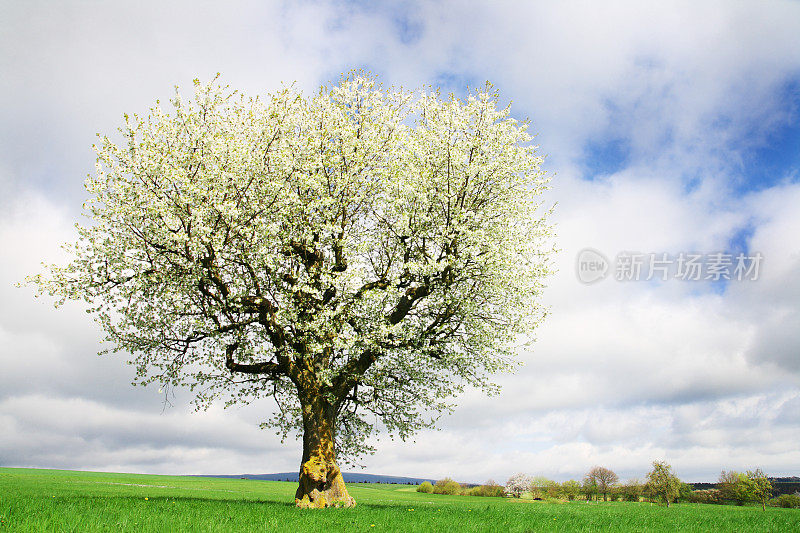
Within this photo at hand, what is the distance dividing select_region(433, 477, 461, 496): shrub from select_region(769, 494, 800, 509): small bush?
40.2 meters

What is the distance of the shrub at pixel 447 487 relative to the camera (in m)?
71.8

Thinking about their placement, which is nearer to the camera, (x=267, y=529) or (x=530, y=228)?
(x=267, y=529)

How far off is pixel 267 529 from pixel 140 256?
1485 centimetres

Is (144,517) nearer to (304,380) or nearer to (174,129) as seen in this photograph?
(304,380)

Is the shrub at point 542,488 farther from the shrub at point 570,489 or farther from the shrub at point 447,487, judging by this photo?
the shrub at point 447,487

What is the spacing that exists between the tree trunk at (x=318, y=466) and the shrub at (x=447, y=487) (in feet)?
179

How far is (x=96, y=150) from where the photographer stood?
2197 centimetres

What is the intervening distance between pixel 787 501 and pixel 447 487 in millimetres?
42851

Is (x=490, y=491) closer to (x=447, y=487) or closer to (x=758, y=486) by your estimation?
(x=447, y=487)

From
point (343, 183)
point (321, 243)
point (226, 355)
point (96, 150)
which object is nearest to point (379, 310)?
point (321, 243)

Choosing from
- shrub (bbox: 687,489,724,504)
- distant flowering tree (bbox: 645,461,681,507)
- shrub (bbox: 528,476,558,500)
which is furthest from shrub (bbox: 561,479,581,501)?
shrub (bbox: 687,489,724,504)

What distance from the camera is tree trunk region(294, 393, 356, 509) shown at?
22.0m

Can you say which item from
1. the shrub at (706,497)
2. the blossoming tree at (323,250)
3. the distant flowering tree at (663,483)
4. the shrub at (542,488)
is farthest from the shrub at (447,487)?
the blossoming tree at (323,250)

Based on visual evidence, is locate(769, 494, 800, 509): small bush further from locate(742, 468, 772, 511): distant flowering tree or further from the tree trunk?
the tree trunk
